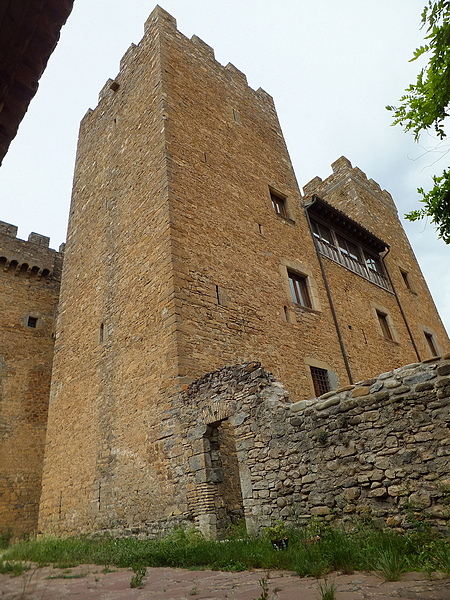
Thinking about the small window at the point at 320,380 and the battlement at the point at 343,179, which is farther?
the battlement at the point at 343,179

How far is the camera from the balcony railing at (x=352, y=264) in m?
14.9

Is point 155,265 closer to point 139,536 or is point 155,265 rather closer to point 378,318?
point 139,536

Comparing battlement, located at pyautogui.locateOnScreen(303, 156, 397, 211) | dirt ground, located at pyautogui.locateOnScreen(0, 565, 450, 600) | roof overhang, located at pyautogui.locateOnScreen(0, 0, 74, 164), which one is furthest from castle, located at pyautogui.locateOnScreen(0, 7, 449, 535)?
battlement, located at pyautogui.locateOnScreen(303, 156, 397, 211)

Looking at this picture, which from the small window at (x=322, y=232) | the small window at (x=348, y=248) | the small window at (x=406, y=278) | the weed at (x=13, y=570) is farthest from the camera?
the small window at (x=406, y=278)

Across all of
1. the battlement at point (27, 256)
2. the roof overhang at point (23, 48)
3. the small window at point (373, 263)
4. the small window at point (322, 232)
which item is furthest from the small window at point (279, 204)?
the roof overhang at point (23, 48)

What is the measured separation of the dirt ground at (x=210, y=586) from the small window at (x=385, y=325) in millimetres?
12885

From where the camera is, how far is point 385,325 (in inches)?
627

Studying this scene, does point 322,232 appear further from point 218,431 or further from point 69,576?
point 69,576

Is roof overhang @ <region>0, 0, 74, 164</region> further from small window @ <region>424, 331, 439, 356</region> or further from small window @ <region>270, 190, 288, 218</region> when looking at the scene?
small window @ <region>424, 331, 439, 356</region>

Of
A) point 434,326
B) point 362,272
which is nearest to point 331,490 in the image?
point 362,272

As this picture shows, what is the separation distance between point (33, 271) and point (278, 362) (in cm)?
1094

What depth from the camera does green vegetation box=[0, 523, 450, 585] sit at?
137 inches

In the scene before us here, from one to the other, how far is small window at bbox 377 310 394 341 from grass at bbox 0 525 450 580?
11.5 metres

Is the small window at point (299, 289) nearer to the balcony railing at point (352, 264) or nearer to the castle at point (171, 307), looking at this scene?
the castle at point (171, 307)
